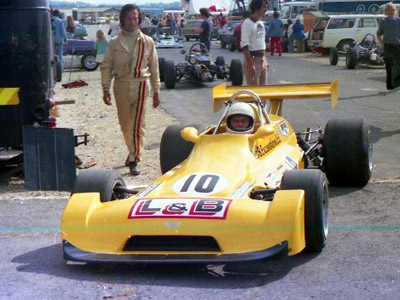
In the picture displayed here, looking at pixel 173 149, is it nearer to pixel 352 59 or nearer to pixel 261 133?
pixel 261 133

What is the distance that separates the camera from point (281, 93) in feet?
29.2

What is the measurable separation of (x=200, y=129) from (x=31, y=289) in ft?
11.2

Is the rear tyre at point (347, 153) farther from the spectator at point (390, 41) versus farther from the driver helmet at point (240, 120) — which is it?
the spectator at point (390, 41)

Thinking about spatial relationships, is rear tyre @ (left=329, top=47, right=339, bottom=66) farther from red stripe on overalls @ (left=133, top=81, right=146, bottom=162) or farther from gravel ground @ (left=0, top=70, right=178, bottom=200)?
red stripe on overalls @ (left=133, top=81, right=146, bottom=162)

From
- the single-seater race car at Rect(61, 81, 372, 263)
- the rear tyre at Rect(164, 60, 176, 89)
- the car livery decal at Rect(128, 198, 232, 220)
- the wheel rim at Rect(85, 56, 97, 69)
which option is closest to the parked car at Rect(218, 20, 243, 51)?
the wheel rim at Rect(85, 56, 97, 69)

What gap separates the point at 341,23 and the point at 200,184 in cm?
2657

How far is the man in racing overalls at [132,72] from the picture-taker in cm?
957

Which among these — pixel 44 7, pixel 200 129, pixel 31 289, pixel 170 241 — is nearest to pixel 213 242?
pixel 170 241

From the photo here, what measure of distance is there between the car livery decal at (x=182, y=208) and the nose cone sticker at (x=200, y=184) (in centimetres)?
28

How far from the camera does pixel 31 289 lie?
536 cm

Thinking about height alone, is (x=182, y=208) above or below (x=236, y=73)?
above

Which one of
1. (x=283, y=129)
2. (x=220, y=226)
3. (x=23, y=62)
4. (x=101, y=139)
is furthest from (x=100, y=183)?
(x=101, y=139)

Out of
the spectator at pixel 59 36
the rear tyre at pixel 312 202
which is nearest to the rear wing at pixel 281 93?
the rear tyre at pixel 312 202

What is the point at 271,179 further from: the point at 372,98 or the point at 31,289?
the point at 372,98
